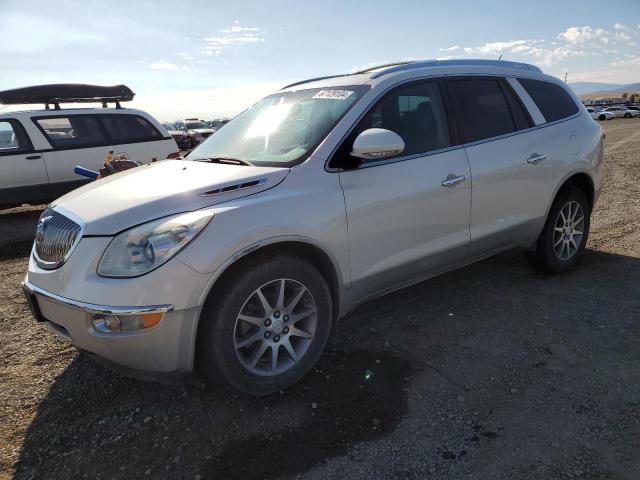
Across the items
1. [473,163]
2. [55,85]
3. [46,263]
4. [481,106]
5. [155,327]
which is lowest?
[155,327]

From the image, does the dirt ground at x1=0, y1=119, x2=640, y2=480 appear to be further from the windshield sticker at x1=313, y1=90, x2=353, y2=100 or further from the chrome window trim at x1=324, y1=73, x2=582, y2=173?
the windshield sticker at x1=313, y1=90, x2=353, y2=100

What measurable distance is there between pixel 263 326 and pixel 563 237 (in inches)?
124

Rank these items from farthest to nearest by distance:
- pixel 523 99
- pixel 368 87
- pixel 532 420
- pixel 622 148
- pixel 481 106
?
pixel 622 148, pixel 523 99, pixel 481 106, pixel 368 87, pixel 532 420

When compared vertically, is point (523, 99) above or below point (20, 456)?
above

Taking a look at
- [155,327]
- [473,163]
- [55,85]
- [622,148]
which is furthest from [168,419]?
[622,148]

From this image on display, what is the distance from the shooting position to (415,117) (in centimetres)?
346

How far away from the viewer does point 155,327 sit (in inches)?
93.7

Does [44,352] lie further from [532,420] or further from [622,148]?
[622,148]

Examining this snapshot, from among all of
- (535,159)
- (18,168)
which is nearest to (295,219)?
(535,159)

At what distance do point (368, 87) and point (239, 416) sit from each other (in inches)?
87.4

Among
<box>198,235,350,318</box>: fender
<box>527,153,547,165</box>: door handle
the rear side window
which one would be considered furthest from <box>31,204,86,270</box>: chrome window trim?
the rear side window

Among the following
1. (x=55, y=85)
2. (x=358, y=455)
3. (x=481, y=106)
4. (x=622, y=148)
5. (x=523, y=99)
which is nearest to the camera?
(x=358, y=455)

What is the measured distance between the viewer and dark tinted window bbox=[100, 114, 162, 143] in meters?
8.88

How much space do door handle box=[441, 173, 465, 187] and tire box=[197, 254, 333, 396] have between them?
1178 mm
